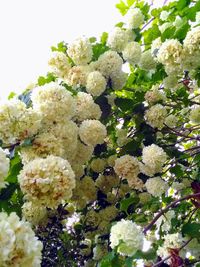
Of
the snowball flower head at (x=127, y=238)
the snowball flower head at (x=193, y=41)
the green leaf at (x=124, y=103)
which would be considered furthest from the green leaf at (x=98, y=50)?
the snowball flower head at (x=127, y=238)

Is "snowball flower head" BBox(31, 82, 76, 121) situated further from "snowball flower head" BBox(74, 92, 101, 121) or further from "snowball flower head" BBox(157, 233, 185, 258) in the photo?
"snowball flower head" BBox(157, 233, 185, 258)

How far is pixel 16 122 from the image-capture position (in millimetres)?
1942

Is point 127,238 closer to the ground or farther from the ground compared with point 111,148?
closer to the ground

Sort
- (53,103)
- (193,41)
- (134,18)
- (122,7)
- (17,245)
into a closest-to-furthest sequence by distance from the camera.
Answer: (17,245)
(53,103)
(193,41)
(134,18)
(122,7)

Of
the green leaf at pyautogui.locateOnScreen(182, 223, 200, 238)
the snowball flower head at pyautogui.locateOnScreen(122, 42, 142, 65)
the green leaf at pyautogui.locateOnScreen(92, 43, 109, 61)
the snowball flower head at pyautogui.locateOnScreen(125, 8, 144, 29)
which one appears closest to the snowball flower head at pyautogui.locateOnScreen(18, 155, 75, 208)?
the green leaf at pyautogui.locateOnScreen(182, 223, 200, 238)

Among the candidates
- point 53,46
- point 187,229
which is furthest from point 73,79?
point 187,229

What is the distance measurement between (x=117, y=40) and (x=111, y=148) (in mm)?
725

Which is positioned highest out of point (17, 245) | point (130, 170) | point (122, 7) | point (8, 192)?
point (122, 7)

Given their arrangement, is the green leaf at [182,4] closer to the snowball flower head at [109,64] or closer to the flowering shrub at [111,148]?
the flowering shrub at [111,148]

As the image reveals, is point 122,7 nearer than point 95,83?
No

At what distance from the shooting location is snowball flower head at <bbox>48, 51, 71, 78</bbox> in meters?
2.71

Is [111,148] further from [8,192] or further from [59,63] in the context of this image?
[8,192]

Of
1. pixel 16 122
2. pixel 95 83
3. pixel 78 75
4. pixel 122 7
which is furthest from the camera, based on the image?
pixel 122 7

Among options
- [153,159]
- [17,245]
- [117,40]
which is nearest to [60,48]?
[117,40]
